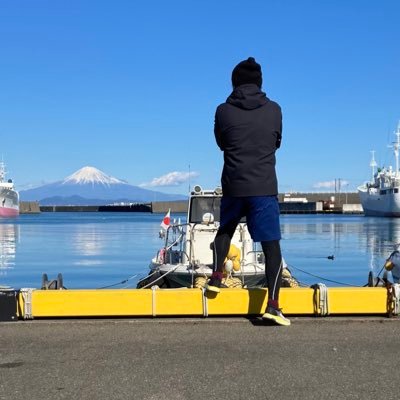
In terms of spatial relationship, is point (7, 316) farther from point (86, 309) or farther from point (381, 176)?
point (381, 176)

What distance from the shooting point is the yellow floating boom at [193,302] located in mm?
6320

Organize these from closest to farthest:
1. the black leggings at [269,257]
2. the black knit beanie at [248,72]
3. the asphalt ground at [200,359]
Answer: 1. the asphalt ground at [200,359]
2. the black leggings at [269,257]
3. the black knit beanie at [248,72]

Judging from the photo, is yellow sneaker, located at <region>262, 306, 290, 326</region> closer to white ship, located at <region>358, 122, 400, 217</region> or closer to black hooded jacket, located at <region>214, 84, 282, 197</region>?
black hooded jacket, located at <region>214, 84, 282, 197</region>

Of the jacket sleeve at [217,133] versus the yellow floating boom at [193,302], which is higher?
the jacket sleeve at [217,133]

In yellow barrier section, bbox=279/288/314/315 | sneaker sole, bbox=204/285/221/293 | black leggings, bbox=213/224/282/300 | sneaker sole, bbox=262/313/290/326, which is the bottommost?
sneaker sole, bbox=262/313/290/326

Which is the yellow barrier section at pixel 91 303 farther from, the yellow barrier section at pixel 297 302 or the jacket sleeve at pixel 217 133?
the jacket sleeve at pixel 217 133

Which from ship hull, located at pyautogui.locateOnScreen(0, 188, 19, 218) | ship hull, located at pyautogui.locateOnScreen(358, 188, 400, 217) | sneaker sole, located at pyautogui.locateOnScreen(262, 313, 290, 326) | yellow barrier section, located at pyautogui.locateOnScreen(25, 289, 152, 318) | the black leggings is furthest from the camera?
ship hull, located at pyautogui.locateOnScreen(0, 188, 19, 218)

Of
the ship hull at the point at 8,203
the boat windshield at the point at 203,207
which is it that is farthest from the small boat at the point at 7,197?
the boat windshield at the point at 203,207

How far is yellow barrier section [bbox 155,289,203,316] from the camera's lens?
6.34 meters

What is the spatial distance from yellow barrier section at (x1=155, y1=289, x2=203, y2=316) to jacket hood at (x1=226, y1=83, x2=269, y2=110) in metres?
1.91

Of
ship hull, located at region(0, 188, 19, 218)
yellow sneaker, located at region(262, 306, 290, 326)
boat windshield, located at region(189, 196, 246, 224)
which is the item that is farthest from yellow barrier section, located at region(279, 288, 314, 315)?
ship hull, located at region(0, 188, 19, 218)

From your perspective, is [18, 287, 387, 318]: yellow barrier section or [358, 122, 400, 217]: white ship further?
[358, 122, 400, 217]: white ship

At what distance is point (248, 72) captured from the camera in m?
6.28

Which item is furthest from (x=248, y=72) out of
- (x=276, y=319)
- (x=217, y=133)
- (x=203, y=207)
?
(x=203, y=207)
